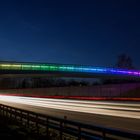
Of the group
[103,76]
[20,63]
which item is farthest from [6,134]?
[103,76]

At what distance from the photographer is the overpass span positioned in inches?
4134

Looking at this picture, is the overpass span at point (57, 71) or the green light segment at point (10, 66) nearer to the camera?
the overpass span at point (57, 71)

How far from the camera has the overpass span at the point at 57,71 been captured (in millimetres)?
105000

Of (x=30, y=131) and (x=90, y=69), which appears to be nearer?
(x=30, y=131)

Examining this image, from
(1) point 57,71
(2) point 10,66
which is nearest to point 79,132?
(2) point 10,66

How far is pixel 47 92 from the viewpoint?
81938mm

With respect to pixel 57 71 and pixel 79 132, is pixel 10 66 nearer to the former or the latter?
pixel 57 71

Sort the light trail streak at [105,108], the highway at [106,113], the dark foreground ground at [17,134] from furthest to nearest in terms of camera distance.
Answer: the light trail streak at [105,108]
the highway at [106,113]
the dark foreground ground at [17,134]

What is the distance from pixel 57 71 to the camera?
371ft

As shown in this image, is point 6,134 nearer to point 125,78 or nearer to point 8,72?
point 8,72

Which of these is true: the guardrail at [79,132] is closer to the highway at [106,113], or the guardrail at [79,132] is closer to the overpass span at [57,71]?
the highway at [106,113]

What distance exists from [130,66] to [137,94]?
92.0 metres

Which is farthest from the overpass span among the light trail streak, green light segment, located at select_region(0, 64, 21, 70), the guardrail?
the guardrail

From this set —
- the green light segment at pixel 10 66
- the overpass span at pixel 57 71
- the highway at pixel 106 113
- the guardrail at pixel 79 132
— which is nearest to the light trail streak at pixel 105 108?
the highway at pixel 106 113
